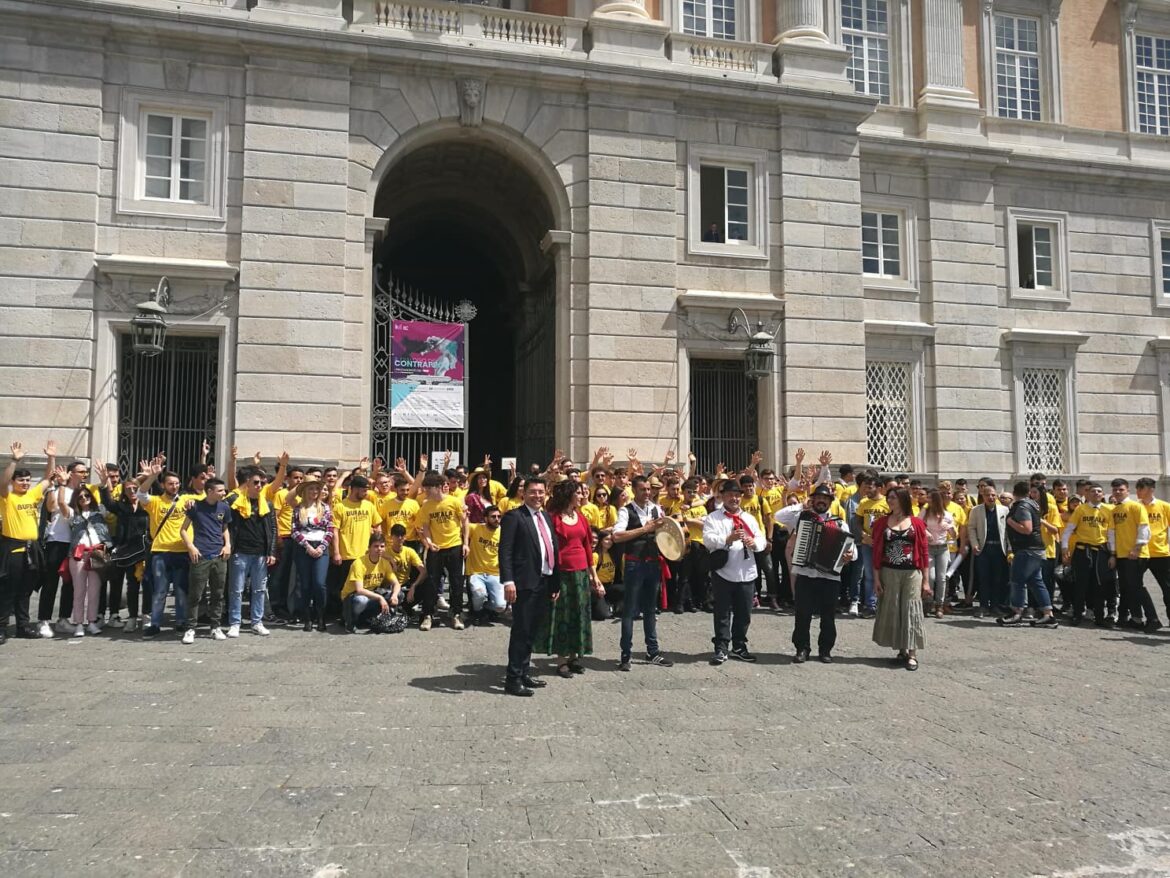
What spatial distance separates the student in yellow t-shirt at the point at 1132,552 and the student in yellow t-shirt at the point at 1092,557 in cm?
14

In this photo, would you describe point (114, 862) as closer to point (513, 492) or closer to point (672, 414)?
point (513, 492)

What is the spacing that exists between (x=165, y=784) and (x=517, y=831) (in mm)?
2193

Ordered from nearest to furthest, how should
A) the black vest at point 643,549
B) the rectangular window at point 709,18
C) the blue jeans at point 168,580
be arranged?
1. the black vest at point 643,549
2. the blue jeans at point 168,580
3. the rectangular window at point 709,18

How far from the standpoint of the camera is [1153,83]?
22156 millimetres

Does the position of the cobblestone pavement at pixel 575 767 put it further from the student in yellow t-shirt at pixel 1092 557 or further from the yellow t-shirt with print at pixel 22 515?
the student in yellow t-shirt at pixel 1092 557

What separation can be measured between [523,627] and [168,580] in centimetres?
484

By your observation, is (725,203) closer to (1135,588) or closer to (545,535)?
(1135,588)

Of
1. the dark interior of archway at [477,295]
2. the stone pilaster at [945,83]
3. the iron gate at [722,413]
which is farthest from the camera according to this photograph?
the dark interior of archway at [477,295]

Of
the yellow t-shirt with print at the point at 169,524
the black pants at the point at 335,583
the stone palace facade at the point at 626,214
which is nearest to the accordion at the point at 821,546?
the black pants at the point at 335,583

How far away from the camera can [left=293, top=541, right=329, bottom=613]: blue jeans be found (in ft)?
33.7

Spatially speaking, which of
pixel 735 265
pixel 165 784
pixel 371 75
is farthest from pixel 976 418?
pixel 165 784

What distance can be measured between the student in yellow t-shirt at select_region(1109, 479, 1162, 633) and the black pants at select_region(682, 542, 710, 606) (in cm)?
523

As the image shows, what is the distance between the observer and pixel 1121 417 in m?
20.7

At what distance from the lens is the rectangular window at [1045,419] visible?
1997 cm
